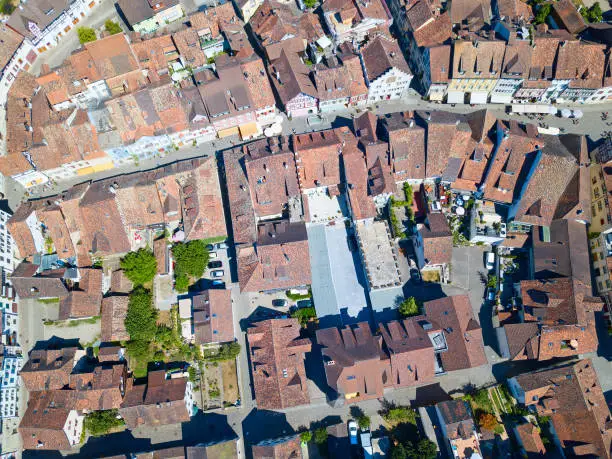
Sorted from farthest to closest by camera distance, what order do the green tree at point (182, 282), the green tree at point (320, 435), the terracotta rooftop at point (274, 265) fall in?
the green tree at point (182, 282), the terracotta rooftop at point (274, 265), the green tree at point (320, 435)

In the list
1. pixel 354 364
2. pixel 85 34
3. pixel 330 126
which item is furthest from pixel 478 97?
pixel 85 34

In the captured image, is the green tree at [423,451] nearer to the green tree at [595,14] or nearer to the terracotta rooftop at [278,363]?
the terracotta rooftop at [278,363]

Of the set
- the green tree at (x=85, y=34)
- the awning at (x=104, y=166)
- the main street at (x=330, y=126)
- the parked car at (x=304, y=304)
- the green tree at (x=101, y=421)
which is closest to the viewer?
the green tree at (x=101, y=421)

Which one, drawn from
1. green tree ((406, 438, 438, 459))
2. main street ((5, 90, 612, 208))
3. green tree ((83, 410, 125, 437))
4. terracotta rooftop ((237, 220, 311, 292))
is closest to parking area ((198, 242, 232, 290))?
terracotta rooftop ((237, 220, 311, 292))

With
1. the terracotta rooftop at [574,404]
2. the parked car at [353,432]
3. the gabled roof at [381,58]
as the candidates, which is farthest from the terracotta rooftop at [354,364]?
the gabled roof at [381,58]

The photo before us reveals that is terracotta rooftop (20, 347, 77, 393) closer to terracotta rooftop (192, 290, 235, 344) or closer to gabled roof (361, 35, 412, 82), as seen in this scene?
terracotta rooftop (192, 290, 235, 344)

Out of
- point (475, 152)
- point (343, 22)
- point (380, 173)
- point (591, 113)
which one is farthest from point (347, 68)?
point (591, 113)
